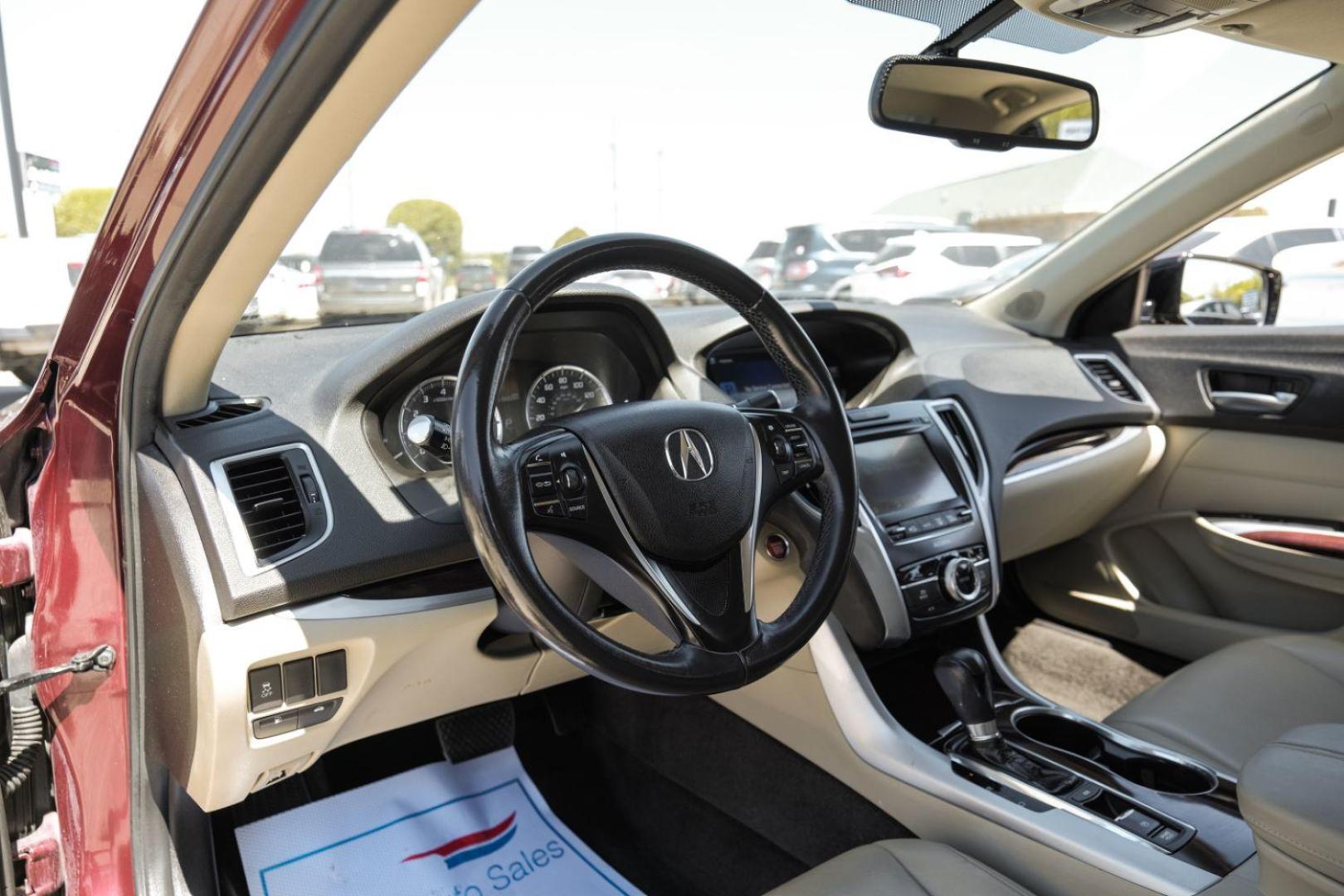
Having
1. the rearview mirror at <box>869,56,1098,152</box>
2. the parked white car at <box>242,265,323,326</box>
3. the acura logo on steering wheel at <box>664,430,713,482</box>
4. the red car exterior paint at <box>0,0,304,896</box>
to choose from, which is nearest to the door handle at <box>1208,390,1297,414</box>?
the rearview mirror at <box>869,56,1098,152</box>

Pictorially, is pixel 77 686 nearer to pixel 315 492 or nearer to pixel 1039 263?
pixel 315 492

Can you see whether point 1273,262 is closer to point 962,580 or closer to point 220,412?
point 962,580

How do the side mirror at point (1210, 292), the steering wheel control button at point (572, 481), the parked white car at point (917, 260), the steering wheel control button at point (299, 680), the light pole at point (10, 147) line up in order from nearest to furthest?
1. the steering wheel control button at point (572, 481)
2. the steering wheel control button at point (299, 680)
3. the side mirror at point (1210, 292)
4. the light pole at point (10, 147)
5. the parked white car at point (917, 260)

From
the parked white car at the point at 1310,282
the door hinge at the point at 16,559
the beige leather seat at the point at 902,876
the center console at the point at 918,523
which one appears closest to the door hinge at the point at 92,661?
the door hinge at the point at 16,559

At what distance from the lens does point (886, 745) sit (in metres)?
1.81

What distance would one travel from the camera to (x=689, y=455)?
140 cm

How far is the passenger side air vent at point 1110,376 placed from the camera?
112 inches

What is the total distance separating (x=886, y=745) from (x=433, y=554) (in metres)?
0.86

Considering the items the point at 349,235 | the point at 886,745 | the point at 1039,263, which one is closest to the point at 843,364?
the point at 1039,263

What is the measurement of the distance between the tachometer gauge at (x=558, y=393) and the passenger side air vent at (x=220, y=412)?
1.56ft

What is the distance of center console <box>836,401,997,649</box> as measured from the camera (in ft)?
6.34

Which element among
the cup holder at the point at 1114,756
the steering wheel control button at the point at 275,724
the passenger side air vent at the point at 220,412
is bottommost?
the cup holder at the point at 1114,756

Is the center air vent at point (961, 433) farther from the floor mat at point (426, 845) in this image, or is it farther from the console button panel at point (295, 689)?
the console button panel at point (295, 689)

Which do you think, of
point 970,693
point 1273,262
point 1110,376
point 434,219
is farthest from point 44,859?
point 434,219
